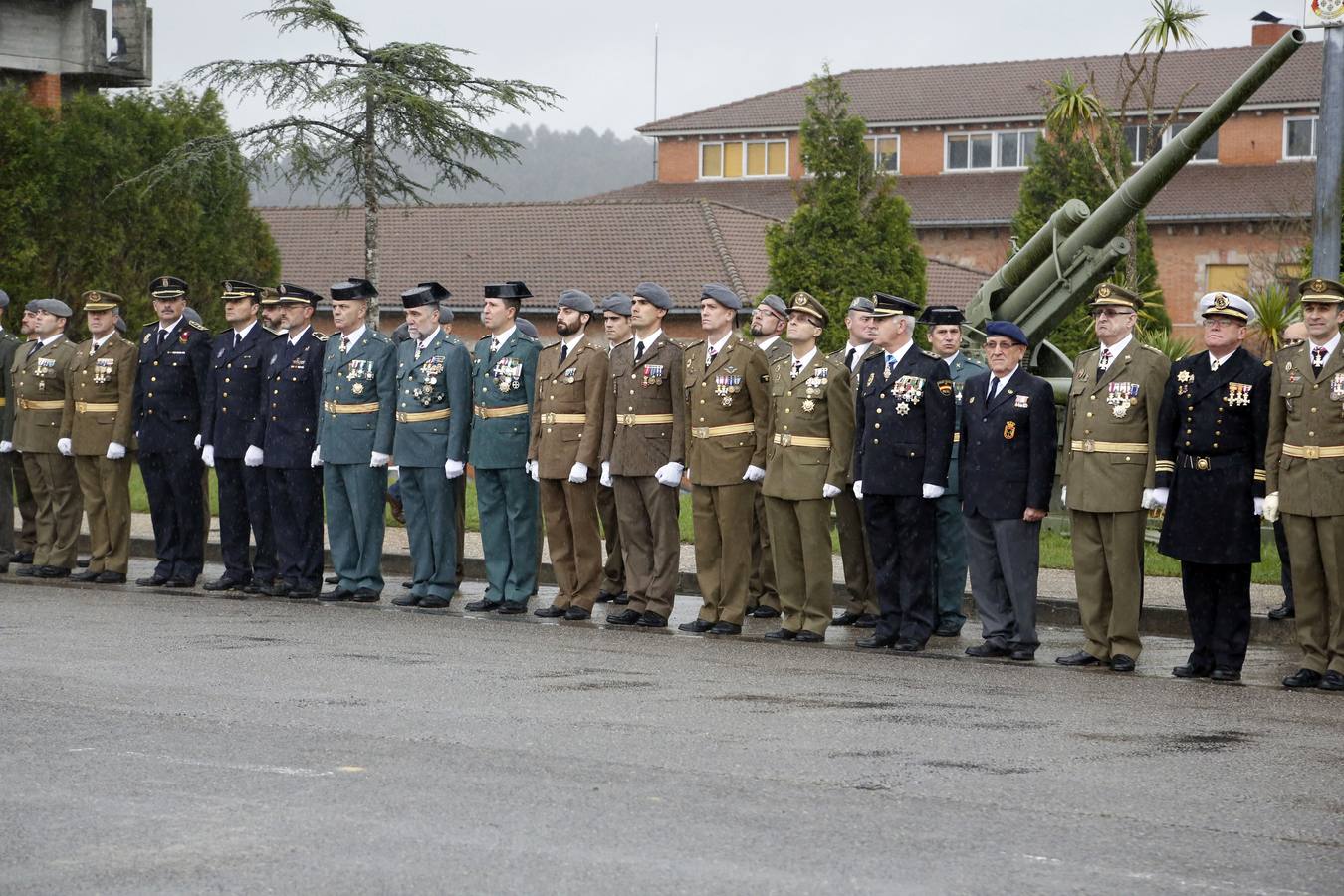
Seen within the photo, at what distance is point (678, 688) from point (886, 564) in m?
2.72

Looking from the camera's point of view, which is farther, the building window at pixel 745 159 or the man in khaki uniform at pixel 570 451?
the building window at pixel 745 159

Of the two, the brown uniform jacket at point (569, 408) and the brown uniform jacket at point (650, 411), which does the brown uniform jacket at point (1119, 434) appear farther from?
the brown uniform jacket at point (569, 408)

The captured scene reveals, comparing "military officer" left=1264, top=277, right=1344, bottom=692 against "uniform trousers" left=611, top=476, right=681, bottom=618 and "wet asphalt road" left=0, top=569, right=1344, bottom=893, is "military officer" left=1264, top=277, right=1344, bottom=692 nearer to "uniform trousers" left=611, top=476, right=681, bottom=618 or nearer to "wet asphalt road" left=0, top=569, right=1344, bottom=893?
"wet asphalt road" left=0, top=569, right=1344, bottom=893

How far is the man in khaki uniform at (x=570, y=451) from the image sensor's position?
481 inches

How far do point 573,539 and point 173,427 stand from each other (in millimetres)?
3211

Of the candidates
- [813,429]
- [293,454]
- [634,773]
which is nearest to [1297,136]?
[293,454]

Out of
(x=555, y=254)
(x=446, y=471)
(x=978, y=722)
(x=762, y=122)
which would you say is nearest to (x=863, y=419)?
(x=446, y=471)

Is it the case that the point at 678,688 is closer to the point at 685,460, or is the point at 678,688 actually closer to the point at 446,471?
the point at 685,460

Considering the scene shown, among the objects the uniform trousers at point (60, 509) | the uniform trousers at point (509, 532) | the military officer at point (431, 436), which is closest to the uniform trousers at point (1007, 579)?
the uniform trousers at point (509, 532)

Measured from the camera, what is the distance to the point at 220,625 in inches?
436

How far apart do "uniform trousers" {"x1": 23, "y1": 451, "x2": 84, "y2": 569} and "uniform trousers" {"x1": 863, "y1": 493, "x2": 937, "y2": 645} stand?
6265 millimetres

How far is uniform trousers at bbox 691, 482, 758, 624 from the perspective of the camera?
11.6 meters

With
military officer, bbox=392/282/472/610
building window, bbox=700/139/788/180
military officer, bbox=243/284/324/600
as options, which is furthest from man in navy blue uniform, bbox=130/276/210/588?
building window, bbox=700/139/788/180

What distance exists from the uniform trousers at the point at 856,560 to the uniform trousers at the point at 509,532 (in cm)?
200
